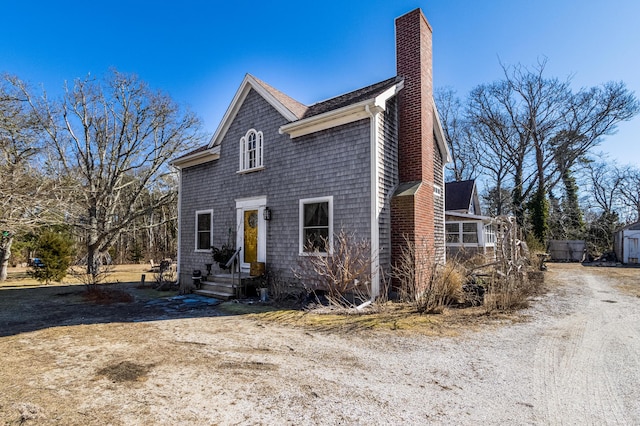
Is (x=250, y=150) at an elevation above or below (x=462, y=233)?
above

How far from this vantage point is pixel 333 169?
29.7 feet

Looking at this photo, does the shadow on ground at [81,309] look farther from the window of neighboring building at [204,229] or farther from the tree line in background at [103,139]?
the tree line in background at [103,139]

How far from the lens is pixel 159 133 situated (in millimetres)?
21547

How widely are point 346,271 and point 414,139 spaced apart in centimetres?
429

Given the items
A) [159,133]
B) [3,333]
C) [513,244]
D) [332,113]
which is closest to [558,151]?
[513,244]

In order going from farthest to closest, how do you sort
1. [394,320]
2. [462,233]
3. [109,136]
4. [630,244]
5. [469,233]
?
[630,244] → [109,136] → [462,233] → [469,233] → [394,320]

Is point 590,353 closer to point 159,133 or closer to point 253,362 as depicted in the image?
point 253,362

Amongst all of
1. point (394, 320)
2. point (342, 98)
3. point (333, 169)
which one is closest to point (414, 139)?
point (333, 169)

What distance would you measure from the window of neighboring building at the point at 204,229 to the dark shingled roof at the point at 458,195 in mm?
16655

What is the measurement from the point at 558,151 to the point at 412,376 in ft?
101

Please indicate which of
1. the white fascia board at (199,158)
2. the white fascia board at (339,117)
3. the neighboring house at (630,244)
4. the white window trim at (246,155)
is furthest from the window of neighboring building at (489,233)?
the white fascia board at (199,158)

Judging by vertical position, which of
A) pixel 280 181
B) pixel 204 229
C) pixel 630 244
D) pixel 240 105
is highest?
pixel 240 105

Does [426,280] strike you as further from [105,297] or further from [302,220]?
[105,297]

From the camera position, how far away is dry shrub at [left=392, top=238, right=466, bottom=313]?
745cm
